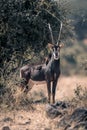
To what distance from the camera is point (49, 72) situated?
16.6m

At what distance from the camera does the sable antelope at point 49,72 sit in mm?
16062

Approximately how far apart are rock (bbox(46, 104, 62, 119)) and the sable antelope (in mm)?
2212

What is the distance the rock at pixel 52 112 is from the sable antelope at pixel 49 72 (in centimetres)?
221

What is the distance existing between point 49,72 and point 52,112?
275 centimetres

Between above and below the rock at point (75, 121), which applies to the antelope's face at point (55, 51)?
above

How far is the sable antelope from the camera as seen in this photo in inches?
632

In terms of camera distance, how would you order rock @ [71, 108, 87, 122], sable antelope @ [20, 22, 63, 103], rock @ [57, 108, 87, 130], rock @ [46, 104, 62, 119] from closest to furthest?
rock @ [57, 108, 87, 130] < rock @ [71, 108, 87, 122] < rock @ [46, 104, 62, 119] < sable antelope @ [20, 22, 63, 103]

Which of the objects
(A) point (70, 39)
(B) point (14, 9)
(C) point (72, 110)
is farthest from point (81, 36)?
(C) point (72, 110)

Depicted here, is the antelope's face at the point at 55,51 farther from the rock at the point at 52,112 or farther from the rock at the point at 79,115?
the rock at the point at 79,115

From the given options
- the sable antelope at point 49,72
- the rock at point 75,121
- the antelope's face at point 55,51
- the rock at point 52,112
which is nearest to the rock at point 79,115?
the rock at point 75,121

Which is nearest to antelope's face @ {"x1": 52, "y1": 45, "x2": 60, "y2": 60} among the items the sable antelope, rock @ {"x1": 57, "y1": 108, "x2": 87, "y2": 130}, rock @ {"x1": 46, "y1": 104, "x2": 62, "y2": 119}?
the sable antelope

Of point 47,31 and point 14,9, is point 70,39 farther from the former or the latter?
point 14,9

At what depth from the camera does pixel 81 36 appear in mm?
44469

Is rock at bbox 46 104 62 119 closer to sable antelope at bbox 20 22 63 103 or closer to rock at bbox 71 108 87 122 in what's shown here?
rock at bbox 71 108 87 122
